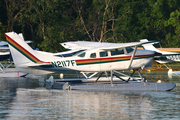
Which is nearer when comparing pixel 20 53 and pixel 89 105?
pixel 89 105

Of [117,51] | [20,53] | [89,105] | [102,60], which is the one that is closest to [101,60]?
[102,60]

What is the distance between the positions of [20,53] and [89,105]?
6.48m

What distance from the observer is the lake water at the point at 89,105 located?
404 inches

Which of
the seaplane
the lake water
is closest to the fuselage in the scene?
the seaplane

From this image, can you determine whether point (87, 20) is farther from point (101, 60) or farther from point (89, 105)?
point (89, 105)

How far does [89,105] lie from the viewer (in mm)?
12117

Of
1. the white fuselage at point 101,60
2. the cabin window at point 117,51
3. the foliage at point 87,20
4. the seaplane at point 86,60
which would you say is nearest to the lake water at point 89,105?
the seaplane at point 86,60

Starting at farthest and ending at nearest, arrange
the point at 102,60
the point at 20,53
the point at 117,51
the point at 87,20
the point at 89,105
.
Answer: the point at 87,20
the point at 20,53
the point at 117,51
the point at 102,60
the point at 89,105

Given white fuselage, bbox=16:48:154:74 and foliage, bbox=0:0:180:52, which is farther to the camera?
foliage, bbox=0:0:180:52

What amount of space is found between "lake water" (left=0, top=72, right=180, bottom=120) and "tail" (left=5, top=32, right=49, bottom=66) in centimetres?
217

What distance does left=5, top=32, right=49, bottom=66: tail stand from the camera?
1722cm

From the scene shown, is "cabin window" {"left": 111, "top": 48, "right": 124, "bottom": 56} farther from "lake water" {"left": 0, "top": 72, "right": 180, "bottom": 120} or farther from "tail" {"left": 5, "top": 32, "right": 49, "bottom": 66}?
"tail" {"left": 5, "top": 32, "right": 49, "bottom": 66}

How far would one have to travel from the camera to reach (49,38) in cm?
5012

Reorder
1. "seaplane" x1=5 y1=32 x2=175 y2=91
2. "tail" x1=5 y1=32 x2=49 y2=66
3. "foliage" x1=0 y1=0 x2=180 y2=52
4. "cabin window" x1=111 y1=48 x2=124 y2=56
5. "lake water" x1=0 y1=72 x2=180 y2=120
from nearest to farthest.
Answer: "lake water" x1=0 y1=72 x2=180 y2=120 < "seaplane" x1=5 y1=32 x2=175 y2=91 < "cabin window" x1=111 y1=48 x2=124 y2=56 < "tail" x1=5 y1=32 x2=49 y2=66 < "foliage" x1=0 y1=0 x2=180 y2=52
